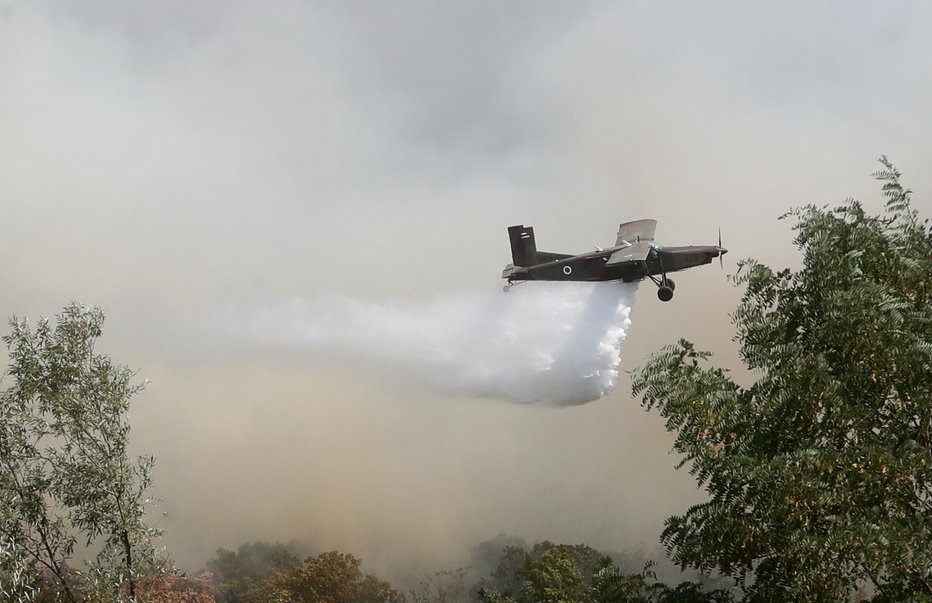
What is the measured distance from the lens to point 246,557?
137500mm

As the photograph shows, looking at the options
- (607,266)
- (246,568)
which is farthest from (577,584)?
(246,568)

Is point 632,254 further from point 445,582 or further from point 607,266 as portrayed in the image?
point 445,582

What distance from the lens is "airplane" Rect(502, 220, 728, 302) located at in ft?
143

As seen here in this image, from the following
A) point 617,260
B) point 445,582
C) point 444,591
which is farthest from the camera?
point 445,582

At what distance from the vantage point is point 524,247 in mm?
46375

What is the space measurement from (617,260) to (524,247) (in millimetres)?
6692

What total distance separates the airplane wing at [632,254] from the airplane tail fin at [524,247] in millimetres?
5040

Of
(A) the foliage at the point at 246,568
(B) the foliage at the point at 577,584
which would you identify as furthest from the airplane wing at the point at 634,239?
(A) the foliage at the point at 246,568

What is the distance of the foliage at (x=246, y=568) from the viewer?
92.9 m

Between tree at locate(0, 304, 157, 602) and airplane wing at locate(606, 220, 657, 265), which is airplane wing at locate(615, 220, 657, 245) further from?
tree at locate(0, 304, 157, 602)

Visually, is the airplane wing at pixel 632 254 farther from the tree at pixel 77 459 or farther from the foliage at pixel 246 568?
the foliage at pixel 246 568

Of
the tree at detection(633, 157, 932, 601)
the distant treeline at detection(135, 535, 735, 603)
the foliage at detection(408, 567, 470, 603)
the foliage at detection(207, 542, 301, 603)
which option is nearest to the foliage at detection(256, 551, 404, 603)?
the distant treeline at detection(135, 535, 735, 603)

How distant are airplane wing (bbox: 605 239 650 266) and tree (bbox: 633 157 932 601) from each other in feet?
78.7

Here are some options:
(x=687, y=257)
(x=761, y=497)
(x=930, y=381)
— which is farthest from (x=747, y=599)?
(x=687, y=257)
